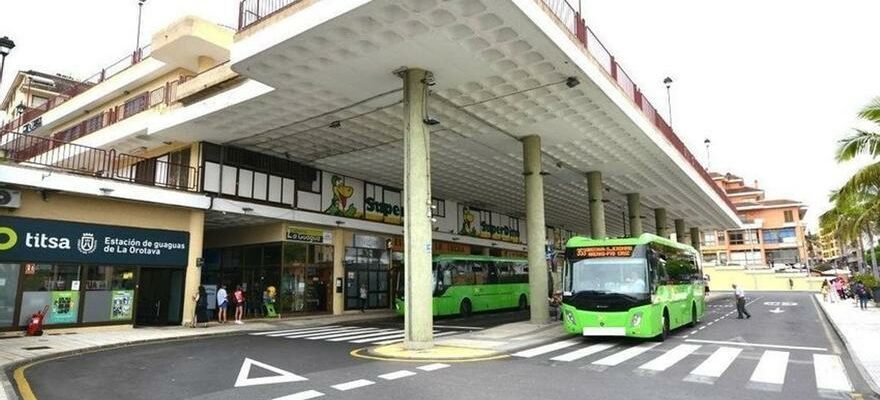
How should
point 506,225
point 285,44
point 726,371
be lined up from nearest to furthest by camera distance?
point 726,371 < point 285,44 < point 506,225

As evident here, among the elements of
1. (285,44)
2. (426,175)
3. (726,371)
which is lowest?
(726,371)

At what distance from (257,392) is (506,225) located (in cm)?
3464

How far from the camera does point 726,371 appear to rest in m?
10.3

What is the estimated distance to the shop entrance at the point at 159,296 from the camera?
21.1m

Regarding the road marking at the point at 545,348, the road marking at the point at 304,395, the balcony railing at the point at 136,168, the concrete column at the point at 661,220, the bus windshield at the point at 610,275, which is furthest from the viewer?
the concrete column at the point at 661,220

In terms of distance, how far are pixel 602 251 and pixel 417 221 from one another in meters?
5.33

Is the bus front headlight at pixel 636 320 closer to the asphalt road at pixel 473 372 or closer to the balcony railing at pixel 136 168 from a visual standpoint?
the asphalt road at pixel 473 372

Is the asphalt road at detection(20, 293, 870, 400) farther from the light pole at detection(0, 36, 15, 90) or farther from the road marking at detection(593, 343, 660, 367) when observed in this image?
the light pole at detection(0, 36, 15, 90)

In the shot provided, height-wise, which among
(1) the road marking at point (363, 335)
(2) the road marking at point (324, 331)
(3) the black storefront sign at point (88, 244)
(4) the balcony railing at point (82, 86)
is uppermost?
(4) the balcony railing at point (82, 86)

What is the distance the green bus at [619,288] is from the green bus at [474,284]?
25.3 feet

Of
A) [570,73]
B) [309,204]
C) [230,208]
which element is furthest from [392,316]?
[570,73]

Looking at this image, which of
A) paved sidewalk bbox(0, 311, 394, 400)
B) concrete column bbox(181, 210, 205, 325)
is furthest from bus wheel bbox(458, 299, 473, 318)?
concrete column bbox(181, 210, 205, 325)

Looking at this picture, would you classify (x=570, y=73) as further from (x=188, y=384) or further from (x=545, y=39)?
(x=188, y=384)

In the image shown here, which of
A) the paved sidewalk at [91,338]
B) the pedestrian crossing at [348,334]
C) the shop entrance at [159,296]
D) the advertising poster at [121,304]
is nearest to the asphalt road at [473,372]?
the pedestrian crossing at [348,334]
